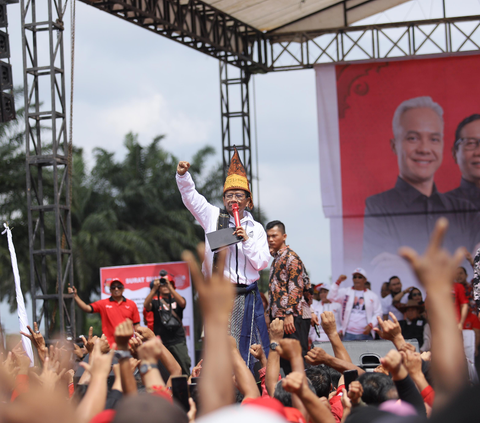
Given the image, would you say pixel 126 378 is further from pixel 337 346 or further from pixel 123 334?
pixel 337 346

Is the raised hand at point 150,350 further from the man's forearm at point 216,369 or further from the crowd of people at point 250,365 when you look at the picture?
the man's forearm at point 216,369

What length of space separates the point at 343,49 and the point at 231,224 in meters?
7.73

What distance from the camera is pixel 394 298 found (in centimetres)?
942

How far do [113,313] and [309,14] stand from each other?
6829 millimetres

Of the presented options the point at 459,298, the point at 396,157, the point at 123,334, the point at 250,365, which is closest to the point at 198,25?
the point at 396,157

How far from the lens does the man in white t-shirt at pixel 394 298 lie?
30.5ft

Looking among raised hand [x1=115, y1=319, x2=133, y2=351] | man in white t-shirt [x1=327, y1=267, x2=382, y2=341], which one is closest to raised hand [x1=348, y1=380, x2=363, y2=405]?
raised hand [x1=115, y1=319, x2=133, y2=351]

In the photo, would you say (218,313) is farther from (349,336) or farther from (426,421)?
(349,336)

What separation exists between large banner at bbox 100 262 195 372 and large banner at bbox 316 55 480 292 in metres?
3.09

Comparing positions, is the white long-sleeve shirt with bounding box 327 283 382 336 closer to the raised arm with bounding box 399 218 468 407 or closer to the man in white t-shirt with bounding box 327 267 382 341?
the man in white t-shirt with bounding box 327 267 382 341

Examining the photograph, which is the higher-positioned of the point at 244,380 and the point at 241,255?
the point at 241,255

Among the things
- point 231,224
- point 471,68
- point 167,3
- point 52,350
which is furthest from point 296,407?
point 471,68

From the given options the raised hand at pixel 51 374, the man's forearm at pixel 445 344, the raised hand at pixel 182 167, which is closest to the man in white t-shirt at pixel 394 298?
the raised hand at pixel 182 167

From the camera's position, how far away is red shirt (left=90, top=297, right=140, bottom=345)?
6.98 metres
